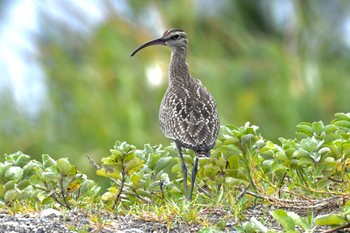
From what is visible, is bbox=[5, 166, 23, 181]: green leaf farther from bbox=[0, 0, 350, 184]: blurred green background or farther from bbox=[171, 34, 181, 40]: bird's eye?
bbox=[0, 0, 350, 184]: blurred green background

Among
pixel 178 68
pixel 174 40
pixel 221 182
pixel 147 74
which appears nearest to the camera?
pixel 221 182

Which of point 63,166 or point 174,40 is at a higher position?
point 174,40

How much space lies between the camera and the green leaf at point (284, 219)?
6.06 m

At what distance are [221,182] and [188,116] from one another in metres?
1.13

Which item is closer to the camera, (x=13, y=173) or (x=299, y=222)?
(x=299, y=222)

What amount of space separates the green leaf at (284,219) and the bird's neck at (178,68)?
11.7 ft

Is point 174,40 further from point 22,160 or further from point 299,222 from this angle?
point 299,222

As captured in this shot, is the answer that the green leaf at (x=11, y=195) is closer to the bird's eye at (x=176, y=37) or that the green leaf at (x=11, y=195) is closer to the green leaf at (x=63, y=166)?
the green leaf at (x=63, y=166)

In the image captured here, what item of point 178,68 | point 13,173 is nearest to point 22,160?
point 13,173

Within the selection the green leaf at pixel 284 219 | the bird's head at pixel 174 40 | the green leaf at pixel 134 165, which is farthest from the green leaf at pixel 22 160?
the bird's head at pixel 174 40

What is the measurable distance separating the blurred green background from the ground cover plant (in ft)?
29.0

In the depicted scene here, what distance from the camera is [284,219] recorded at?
6.10m

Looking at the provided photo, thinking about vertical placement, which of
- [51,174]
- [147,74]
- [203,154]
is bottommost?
[51,174]

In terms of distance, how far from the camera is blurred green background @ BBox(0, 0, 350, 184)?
18.5 metres
